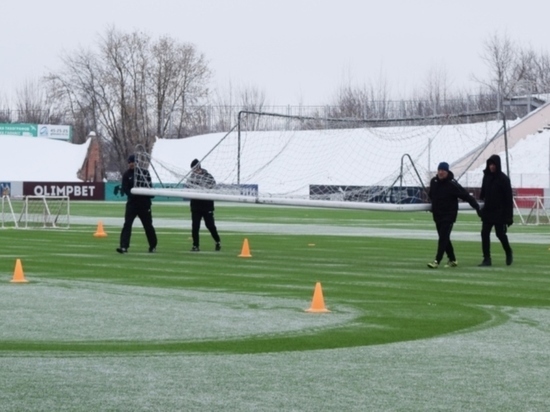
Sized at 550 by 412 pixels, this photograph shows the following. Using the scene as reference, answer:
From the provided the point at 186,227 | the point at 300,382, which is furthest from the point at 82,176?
the point at 300,382

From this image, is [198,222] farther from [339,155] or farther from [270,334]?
[339,155]

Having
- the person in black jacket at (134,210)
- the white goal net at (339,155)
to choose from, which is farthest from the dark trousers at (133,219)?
the white goal net at (339,155)

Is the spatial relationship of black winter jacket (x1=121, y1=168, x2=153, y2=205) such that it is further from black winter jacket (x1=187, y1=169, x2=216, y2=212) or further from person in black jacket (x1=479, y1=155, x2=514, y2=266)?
person in black jacket (x1=479, y1=155, x2=514, y2=266)

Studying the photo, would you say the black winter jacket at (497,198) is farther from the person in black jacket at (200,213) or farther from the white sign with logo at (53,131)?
the white sign with logo at (53,131)

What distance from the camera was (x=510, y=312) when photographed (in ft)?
49.8

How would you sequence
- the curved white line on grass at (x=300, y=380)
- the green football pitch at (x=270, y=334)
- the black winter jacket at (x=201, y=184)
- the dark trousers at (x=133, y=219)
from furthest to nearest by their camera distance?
the black winter jacket at (x=201, y=184) < the dark trousers at (x=133, y=219) < the green football pitch at (x=270, y=334) < the curved white line on grass at (x=300, y=380)

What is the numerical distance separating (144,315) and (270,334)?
2.13 metres

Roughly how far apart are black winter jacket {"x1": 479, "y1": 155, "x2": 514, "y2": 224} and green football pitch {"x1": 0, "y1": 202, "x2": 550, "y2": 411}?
0.87m

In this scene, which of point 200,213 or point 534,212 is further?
point 534,212

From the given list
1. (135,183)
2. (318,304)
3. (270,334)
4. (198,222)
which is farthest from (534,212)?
(270,334)

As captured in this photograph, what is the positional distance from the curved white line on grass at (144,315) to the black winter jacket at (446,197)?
20.6 feet

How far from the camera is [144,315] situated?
14.7m

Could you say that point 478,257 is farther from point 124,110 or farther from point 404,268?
point 124,110

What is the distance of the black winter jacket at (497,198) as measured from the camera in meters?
22.9
